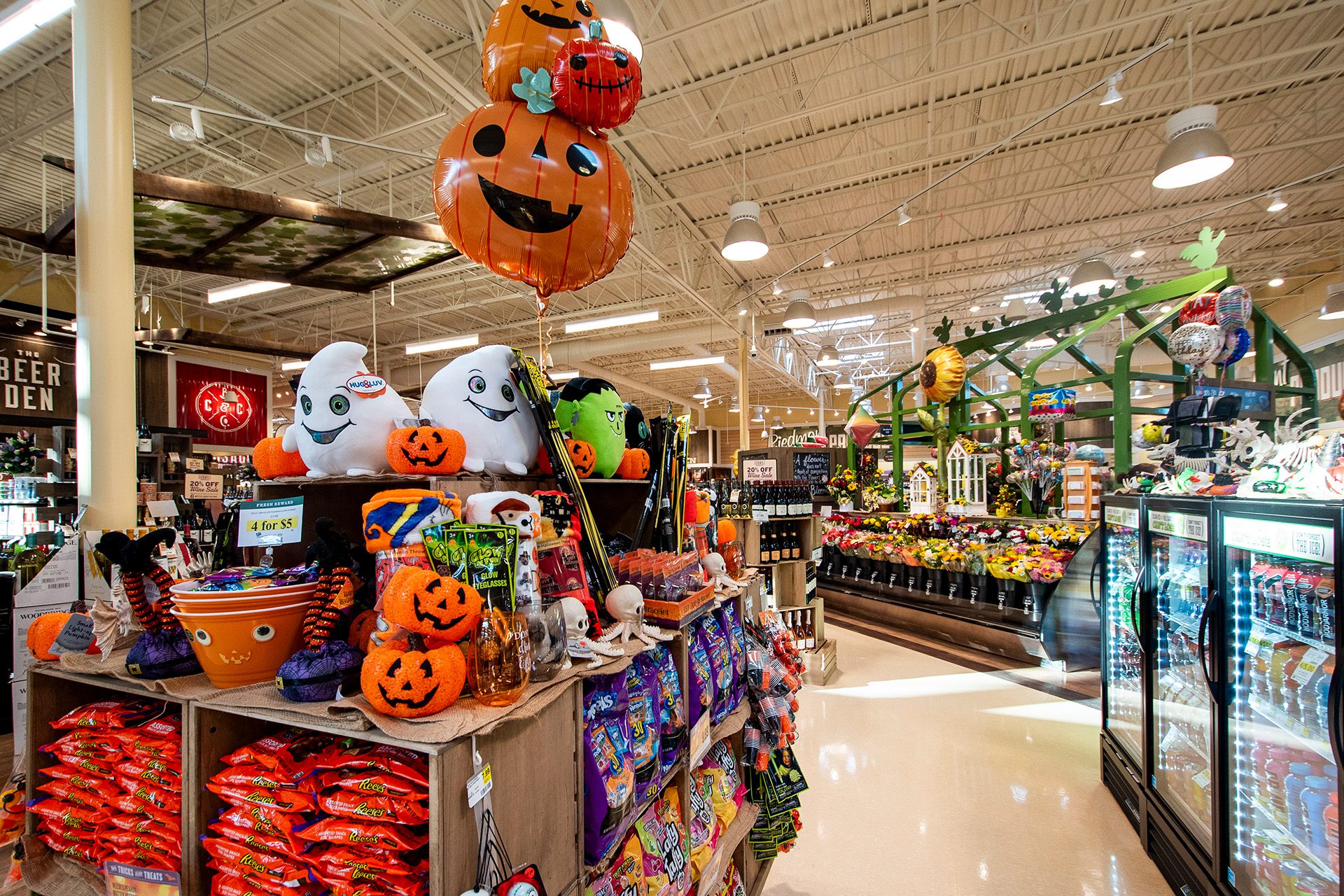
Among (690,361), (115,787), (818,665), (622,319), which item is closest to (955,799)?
(818,665)

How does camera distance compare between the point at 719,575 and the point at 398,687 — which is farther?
the point at 719,575

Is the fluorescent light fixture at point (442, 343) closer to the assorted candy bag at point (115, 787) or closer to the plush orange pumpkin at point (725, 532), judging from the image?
the plush orange pumpkin at point (725, 532)

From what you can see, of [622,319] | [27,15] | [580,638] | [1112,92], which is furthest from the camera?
[622,319]

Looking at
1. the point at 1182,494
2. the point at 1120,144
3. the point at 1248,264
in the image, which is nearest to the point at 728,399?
the point at 1248,264

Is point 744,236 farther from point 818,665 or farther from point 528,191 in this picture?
point 528,191

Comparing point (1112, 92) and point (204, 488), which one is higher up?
point (1112, 92)

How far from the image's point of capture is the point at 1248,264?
459 inches

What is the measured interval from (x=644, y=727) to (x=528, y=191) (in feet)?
4.59

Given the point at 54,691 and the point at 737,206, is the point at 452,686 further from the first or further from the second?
the point at 737,206

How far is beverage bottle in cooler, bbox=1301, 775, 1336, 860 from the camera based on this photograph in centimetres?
174

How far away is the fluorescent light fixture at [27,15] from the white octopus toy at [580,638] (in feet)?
11.9

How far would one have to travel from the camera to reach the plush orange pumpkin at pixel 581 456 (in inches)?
80.1

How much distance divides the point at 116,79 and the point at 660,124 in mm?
5110

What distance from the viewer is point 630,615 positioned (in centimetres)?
162
